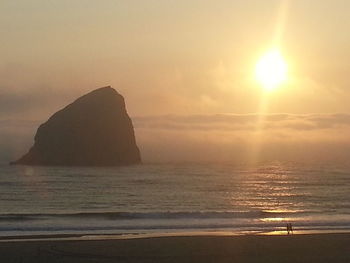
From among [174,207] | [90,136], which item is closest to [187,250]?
[174,207]

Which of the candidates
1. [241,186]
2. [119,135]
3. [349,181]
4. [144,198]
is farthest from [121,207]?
[119,135]

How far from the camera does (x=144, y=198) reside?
51.3 m

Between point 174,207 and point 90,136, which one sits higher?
point 90,136

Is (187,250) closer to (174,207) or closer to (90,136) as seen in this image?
(174,207)

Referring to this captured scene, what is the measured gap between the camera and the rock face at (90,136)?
123 metres

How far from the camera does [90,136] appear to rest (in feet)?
412

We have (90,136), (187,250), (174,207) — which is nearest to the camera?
(187,250)

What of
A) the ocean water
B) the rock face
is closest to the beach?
the ocean water

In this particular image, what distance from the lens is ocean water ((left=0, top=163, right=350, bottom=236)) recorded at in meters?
29.5

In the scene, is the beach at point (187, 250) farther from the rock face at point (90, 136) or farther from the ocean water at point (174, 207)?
the rock face at point (90, 136)

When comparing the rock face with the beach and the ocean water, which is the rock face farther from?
the beach

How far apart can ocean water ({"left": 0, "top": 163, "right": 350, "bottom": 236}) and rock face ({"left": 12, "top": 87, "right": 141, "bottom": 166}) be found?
44461 millimetres

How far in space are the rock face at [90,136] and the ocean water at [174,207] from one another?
146ft

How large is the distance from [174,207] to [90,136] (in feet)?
271
